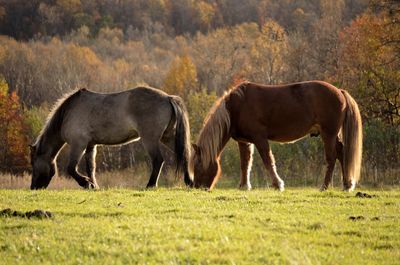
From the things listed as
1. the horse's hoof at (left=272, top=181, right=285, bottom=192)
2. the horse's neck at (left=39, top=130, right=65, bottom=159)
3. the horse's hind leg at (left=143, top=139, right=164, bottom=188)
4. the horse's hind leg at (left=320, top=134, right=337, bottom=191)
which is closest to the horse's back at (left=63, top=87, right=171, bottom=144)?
the horse's hind leg at (left=143, top=139, right=164, bottom=188)

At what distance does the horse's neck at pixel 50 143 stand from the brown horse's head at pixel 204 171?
11.9ft

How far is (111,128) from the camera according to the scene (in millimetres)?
12828

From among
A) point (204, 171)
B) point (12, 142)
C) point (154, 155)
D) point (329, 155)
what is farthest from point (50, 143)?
point (12, 142)

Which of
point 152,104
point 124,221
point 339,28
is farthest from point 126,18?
point 124,221

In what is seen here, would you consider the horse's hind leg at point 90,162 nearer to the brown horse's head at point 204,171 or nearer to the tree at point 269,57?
the brown horse's head at point 204,171

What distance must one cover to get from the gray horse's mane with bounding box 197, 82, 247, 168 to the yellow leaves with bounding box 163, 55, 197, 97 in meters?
36.0

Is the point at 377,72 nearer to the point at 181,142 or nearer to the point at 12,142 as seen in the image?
the point at 181,142

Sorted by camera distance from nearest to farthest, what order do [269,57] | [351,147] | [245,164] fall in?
1. [351,147]
2. [245,164]
3. [269,57]

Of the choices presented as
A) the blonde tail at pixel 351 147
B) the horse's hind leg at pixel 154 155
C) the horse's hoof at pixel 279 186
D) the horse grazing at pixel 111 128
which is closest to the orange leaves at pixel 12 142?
the horse grazing at pixel 111 128

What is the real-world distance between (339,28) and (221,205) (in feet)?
125

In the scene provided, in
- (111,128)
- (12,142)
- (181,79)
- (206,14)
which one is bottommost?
(12,142)

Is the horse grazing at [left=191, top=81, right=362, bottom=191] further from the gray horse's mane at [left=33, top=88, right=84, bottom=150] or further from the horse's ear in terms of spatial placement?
the gray horse's mane at [left=33, top=88, right=84, bottom=150]

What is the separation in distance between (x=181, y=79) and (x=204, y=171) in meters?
38.3

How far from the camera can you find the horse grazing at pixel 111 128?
1239 cm
